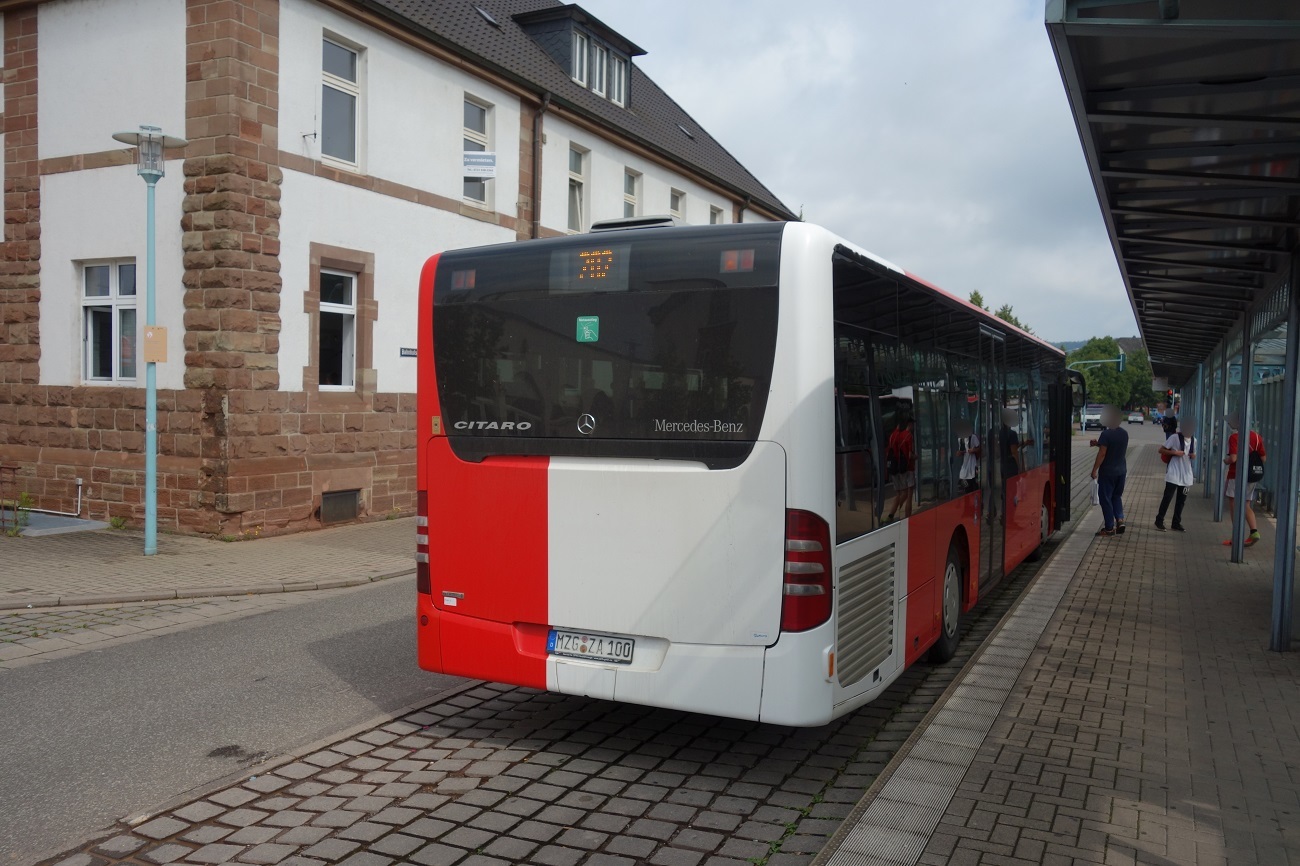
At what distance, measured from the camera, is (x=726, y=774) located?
17.5 ft

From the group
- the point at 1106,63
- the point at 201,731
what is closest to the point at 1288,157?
the point at 1106,63

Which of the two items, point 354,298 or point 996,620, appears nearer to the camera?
point 996,620

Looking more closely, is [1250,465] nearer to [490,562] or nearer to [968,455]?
[968,455]

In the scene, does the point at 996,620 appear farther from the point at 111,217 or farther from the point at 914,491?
the point at 111,217

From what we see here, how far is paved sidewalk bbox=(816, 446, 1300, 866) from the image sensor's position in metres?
4.29

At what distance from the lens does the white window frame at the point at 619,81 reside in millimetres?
25688

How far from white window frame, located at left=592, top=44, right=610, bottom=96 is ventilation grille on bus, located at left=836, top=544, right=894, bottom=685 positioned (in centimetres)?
2059

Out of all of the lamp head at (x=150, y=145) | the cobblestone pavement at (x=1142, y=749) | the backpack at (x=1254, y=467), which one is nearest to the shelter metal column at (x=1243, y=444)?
the backpack at (x=1254, y=467)

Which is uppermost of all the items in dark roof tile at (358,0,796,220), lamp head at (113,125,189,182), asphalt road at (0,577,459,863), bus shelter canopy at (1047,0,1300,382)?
dark roof tile at (358,0,796,220)

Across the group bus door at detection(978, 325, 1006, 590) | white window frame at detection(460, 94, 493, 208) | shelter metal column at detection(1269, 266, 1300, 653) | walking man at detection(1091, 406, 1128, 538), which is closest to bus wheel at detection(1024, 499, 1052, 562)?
walking man at detection(1091, 406, 1128, 538)

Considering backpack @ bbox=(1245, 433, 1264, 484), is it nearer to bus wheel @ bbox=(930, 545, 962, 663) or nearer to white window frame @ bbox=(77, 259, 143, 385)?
bus wheel @ bbox=(930, 545, 962, 663)

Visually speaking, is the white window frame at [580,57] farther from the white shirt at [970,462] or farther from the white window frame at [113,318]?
the white shirt at [970,462]

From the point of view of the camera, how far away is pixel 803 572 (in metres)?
4.98

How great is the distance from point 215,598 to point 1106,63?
865cm
